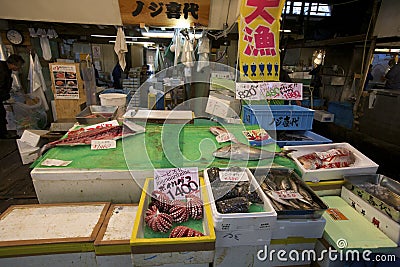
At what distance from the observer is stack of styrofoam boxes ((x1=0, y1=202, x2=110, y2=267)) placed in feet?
4.85

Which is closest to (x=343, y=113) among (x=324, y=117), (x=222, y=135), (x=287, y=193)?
(x=324, y=117)

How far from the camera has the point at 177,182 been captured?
1.79 metres

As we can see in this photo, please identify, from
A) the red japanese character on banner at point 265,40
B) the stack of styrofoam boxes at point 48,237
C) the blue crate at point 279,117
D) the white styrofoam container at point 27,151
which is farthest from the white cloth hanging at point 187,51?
the stack of styrofoam boxes at point 48,237

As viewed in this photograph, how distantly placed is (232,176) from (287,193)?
0.47m

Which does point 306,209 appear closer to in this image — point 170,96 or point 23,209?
point 23,209

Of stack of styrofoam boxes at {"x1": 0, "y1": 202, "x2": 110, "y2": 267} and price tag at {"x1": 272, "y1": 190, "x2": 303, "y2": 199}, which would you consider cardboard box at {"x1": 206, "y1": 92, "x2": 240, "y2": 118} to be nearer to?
price tag at {"x1": 272, "y1": 190, "x2": 303, "y2": 199}

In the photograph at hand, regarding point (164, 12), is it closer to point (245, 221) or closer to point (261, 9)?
point (261, 9)

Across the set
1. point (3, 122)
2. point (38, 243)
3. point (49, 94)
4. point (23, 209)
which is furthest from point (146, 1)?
point (3, 122)

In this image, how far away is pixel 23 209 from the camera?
1.82 meters

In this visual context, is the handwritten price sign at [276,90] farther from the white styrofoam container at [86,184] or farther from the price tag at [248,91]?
the white styrofoam container at [86,184]

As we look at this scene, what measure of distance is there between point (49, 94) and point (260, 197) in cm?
690

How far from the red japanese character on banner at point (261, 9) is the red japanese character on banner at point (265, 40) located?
5.9 inches

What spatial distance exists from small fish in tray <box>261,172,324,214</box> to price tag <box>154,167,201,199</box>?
609 mm

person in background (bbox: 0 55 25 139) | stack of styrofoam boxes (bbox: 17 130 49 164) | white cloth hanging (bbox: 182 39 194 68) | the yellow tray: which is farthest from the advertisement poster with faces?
the yellow tray
